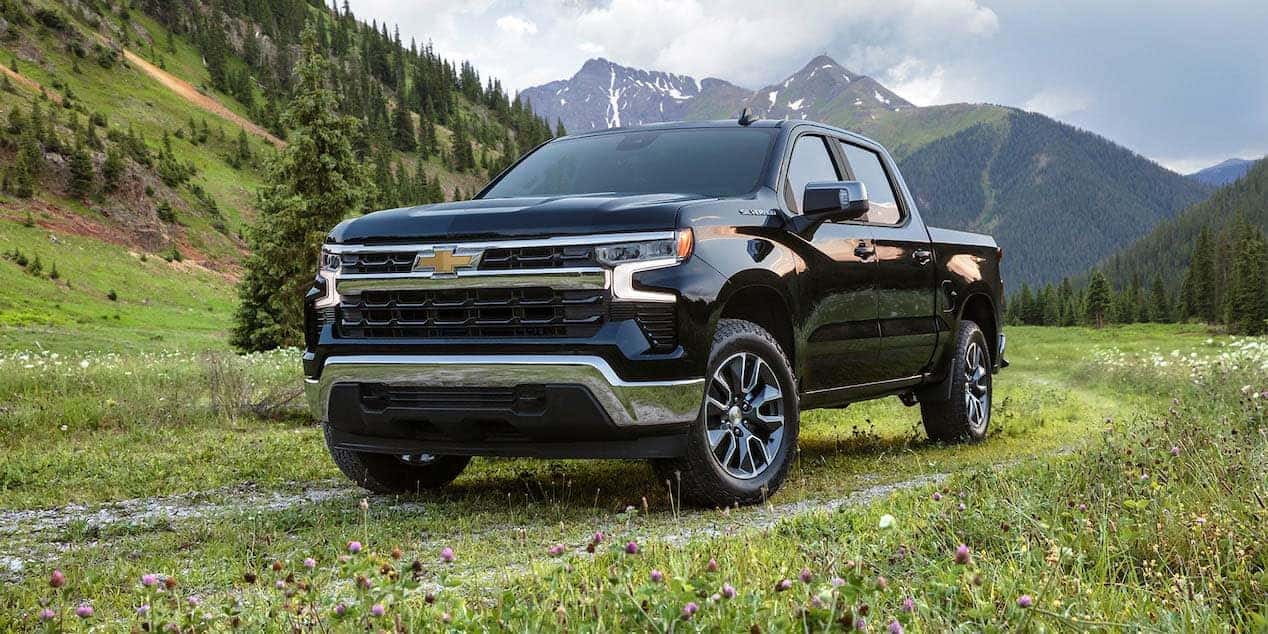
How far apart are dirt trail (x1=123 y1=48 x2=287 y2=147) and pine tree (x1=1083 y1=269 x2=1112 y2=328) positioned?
8249 centimetres

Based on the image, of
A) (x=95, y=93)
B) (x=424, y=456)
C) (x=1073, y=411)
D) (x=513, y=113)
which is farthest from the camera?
(x=513, y=113)

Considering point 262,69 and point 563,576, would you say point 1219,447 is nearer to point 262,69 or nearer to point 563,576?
point 563,576

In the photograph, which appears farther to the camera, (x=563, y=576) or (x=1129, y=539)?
(x=1129, y=539)

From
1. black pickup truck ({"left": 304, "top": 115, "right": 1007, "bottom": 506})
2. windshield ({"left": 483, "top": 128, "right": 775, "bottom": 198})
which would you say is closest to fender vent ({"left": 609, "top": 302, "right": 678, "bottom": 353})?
black pickup truck ({"left": 304, "top": 115, "right": 1007, "bottom": 506})

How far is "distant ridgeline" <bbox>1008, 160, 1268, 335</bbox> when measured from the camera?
87625 millimetres

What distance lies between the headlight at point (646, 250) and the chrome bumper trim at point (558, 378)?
0.46m

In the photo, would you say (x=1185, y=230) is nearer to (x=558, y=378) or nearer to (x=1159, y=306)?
(x=1159, y=306)

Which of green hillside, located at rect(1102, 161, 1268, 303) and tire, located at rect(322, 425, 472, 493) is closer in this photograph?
tire, located at rect(322, 425, 472, 493)

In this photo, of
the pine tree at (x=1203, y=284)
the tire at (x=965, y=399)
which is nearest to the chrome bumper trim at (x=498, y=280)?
the tire at (x=965, y=399)

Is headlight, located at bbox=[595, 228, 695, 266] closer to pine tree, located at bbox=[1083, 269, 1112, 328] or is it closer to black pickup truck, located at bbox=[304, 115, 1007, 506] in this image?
black pickup truck, located at bbox=[304, 115, 1007, 506]

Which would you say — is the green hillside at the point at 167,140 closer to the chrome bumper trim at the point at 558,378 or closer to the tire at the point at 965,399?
the tire at the point at 965,399

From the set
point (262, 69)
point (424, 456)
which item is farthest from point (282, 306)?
point (262, 69)

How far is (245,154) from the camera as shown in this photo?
96750 millimetres

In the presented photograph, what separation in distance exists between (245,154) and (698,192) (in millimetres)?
98204
